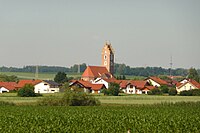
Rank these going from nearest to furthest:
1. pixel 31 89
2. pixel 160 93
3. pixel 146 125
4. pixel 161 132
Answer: pixel 161 132 → pixel 146 125 → pixel 31 89 → pixel 160 93

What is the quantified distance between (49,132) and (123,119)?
8.28 metres

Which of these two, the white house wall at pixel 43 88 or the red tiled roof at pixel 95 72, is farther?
the red tiled roof at pixel 95 72

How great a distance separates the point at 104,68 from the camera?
159625 millimetres

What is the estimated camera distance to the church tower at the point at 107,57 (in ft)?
540

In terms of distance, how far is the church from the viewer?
152m

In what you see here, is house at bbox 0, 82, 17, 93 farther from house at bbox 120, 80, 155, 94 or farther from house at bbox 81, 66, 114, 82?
house at bbox 81, 66, 114, 82

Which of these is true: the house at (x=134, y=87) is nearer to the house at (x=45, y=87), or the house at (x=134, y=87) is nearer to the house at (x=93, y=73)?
the house at (x=45, y=87)

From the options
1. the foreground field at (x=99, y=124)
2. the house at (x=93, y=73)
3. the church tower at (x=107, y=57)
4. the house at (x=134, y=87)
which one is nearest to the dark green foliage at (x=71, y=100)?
the foreground field at (x=99, y=124)

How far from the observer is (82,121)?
33.3 metres

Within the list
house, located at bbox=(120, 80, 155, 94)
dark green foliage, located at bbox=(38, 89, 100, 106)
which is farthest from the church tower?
dark green foliage, located at bbox=(38, 89, 100, 106)

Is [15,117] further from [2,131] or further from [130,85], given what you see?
[130,85]

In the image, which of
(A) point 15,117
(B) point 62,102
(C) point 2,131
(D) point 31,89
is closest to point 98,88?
(D) point 31,89

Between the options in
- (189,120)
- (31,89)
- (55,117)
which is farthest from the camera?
(31,89)

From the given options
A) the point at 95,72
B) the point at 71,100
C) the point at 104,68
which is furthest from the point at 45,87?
the point at 71,100
